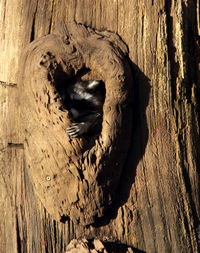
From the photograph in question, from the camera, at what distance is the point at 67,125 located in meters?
2.65

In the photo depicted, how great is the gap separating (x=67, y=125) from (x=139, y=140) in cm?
58

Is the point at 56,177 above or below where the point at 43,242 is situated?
above

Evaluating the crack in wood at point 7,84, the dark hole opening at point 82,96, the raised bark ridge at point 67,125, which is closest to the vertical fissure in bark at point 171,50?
the raised bark ridge at point 67,125

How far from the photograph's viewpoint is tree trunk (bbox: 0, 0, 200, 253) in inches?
111

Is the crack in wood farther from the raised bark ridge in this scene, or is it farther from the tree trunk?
the raised bark ridge

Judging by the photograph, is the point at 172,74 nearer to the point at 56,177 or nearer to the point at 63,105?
the point at 63,105

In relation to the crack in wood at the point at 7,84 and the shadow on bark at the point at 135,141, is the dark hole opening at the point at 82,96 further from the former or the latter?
the crack in wood at the point at 7,84

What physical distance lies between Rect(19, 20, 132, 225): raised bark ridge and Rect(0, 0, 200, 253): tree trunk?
11 cm

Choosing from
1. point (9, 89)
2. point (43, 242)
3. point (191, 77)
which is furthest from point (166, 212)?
point (9, 89)

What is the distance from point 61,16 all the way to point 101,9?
315 mm

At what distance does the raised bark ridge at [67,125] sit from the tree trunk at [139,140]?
0.37 ft

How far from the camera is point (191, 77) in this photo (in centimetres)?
318

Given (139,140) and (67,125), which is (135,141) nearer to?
(139,140)

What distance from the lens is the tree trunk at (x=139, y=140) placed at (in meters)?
2.83
